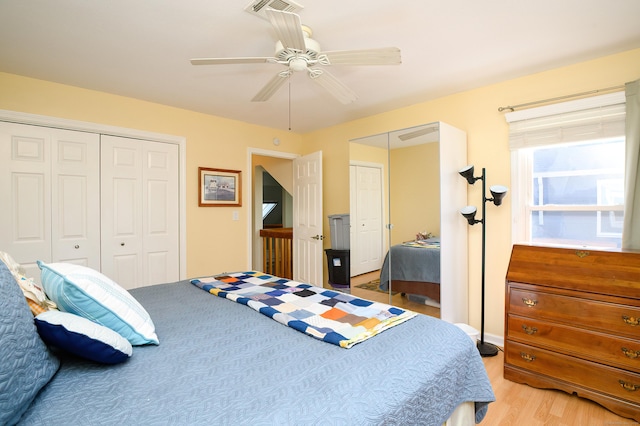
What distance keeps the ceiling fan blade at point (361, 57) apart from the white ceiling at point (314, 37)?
25cm

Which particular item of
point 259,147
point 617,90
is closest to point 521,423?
point 617,90

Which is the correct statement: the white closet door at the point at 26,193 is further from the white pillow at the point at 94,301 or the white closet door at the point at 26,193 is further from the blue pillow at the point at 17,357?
the blue pillow at the point at 17,357

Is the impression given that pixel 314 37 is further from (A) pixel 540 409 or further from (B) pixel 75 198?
(A) pixel 540 409

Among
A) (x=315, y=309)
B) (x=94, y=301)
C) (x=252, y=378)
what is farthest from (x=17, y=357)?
(x=315, y=309)

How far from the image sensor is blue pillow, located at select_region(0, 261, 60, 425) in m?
0.72

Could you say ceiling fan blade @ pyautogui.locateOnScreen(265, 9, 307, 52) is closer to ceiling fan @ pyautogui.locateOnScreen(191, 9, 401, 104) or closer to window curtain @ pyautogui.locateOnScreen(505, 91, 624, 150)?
ceiling fan @ pyautogui.locateOnScreen(191, 9, 401, 104)

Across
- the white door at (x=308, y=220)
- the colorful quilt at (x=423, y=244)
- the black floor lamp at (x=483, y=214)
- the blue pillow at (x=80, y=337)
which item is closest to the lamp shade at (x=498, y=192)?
the black floor lamp at (x=483, y=214)

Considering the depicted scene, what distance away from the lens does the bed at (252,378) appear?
820 mm

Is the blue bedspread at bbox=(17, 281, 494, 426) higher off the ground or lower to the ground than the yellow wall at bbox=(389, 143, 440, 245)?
lower

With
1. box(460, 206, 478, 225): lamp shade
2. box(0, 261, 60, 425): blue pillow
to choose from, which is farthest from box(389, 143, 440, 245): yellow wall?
box(0, 261, 60, 425): blue pillow

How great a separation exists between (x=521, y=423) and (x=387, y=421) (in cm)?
152

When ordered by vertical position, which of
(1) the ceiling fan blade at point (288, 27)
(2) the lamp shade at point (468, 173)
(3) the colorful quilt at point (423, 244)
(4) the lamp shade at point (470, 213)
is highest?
(1) the ceiling fan blade at point (288, 27)

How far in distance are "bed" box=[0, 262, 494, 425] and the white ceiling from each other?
1716mm

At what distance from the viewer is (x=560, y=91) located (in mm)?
2553
